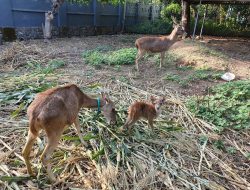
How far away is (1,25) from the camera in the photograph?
39.7 ft

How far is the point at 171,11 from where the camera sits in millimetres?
18141

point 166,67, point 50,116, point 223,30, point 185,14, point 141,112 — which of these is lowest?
point 223,30

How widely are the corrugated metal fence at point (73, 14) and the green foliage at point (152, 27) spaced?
660 millimetres

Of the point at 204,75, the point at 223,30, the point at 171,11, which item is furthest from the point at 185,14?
the point at 204,75

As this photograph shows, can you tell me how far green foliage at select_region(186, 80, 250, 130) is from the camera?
550 centimetres

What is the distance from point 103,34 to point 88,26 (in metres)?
1.21

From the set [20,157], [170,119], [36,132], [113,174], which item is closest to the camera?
[36,132]

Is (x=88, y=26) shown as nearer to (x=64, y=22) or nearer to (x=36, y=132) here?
(x=64, y=22)

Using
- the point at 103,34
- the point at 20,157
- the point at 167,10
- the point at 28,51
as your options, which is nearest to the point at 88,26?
the point at 103,34

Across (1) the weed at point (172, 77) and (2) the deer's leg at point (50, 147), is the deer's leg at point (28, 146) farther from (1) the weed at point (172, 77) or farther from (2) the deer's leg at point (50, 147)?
(1) the weed at point (172, 77)

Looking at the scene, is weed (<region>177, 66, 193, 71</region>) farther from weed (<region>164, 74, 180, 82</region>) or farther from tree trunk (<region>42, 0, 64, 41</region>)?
tree trunk (<region>42, 0, 64, 41</region>)

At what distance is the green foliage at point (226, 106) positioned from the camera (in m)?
5.50

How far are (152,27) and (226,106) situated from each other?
40.9 feet

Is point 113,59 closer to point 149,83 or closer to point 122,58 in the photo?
point 122,58
